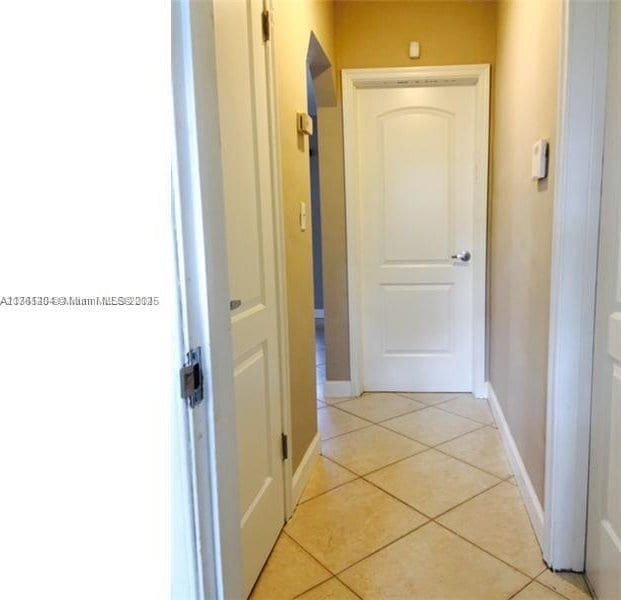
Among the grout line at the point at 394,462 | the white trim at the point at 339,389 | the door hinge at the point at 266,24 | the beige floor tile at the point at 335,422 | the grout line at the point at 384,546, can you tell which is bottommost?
the beige floor tile at the point at 335,422

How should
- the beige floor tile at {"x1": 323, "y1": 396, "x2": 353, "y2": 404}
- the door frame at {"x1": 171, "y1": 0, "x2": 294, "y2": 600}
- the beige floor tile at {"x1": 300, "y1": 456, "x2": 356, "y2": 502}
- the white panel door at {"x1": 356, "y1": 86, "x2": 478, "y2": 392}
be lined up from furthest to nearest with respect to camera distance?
the beige floor tile at {"x1": 323, "y1": 396, "x2": 353, "y2": 404} → the white panel door at {"x1": 356, "y1": 86, "x2": 478, "y2": 392} → the beige floor tile at {"x1": 300, "y1": 456, "x2": 356, "y2": 502} → the door frame at {"x1": 171, "y1": 0, "x2": 294, "y2": 600}

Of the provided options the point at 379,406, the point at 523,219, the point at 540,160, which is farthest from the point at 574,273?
the point at 379,406

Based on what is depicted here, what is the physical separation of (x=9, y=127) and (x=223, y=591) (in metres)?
0.84

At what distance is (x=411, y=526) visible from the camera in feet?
6.45

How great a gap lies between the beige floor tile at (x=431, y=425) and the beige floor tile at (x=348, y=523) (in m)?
0.66

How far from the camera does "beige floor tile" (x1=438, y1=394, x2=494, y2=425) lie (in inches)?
121

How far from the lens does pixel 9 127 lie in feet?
2.59

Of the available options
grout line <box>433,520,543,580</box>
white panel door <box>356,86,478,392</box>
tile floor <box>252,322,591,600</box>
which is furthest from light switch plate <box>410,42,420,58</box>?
grout line <box>433,520,543,580</box>

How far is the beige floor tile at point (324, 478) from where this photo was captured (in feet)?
7.39

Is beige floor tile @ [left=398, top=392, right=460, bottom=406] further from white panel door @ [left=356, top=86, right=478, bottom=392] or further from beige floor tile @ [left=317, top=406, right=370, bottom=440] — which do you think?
beige floor tile @ [left=317, top=406, right=370, bottom=440]

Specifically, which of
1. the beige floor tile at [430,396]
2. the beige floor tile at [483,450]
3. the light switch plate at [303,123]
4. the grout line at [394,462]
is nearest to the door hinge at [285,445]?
the grout line at [394,462]

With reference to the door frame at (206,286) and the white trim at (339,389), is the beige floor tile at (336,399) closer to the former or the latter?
the white trim at (339,389)

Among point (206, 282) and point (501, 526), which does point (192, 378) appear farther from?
point (501, 526)

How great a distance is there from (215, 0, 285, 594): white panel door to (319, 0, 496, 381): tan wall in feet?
5.12
